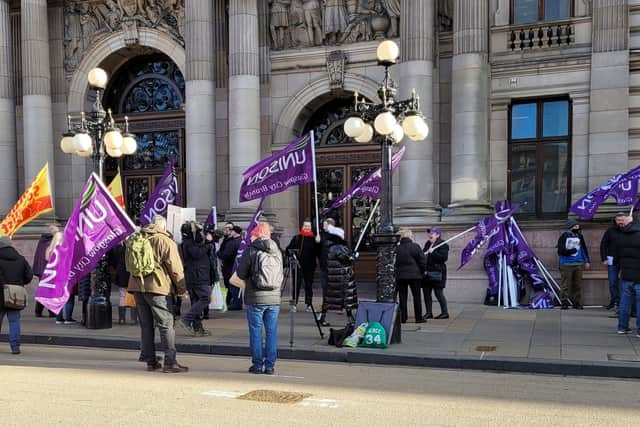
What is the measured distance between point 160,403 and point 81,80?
15710 mm

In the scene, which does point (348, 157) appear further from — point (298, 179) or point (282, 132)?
point (298, 179)

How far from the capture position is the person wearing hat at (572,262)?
13.0 meters

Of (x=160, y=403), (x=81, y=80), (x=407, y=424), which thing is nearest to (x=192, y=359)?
(x=160, y=403)

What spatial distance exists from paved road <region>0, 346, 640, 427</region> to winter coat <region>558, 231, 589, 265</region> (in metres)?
5.71

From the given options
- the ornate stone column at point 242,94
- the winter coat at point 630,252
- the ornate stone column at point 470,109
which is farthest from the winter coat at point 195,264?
the winter coat at point 630,252

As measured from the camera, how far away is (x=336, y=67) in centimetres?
1641

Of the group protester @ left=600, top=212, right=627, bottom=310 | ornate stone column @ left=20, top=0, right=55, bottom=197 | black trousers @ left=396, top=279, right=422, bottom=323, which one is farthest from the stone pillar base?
ornate stone column @ left=20, top=0, right=55, bottom=197

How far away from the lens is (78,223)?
980 cm

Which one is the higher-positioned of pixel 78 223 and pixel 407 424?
pixel 78 223

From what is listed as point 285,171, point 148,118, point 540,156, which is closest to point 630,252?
point 540,156

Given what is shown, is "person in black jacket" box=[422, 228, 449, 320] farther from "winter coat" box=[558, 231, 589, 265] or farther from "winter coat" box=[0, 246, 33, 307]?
"winter coat" box=[0, 246, 33, 307]

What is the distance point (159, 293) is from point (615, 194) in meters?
9.86

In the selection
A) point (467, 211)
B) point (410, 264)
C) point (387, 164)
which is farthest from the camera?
point (467, 211)

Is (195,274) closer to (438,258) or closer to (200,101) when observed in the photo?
(438,258)
